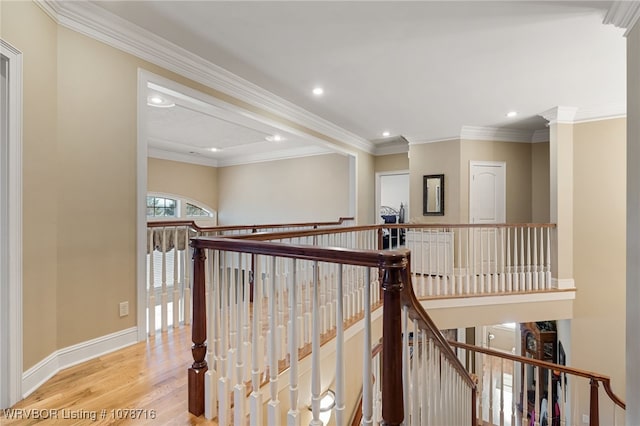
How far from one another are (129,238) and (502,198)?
5.75 meters

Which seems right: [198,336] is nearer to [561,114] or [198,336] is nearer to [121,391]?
[121,391]

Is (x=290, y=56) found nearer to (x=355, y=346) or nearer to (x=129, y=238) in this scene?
(x=129, y=238)

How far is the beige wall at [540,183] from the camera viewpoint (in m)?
5.46

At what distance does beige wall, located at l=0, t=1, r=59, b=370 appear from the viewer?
176 cm

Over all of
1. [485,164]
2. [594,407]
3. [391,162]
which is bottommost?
[594,407]

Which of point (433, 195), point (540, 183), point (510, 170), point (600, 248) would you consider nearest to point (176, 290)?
point (433, 195)

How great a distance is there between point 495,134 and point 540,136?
832 mm

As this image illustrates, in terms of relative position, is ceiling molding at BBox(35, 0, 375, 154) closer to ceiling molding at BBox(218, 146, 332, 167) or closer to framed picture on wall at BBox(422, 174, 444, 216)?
ceiling molding at BBox(218, 146, 332, 167)

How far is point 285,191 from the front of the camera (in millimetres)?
7074

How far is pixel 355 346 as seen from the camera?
3.07 meters

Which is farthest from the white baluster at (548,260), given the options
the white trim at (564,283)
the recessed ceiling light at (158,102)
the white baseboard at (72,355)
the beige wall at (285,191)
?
the recessed ceiling light at (158,102)

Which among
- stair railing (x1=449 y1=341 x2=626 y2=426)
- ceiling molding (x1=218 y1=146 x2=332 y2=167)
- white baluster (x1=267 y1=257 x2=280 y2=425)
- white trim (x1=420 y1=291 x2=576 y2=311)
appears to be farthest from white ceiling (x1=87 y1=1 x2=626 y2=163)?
stair railing (x1=449 y1=341 x2=626 y2=426)

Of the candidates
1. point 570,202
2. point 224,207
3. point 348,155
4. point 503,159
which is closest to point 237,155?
point 224,207

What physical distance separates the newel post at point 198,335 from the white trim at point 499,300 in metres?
3.32
